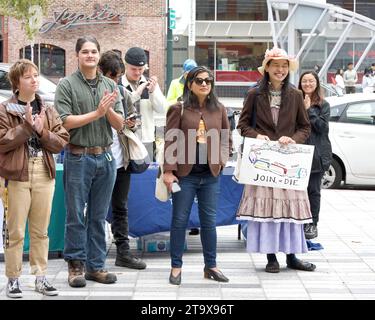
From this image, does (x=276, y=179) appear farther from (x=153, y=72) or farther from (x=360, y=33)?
(x=153, y=72)

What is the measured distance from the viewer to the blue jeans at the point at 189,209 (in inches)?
272

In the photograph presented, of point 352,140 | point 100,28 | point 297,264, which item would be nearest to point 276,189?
point 297,264

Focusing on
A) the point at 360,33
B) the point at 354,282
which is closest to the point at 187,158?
the point at 354,282

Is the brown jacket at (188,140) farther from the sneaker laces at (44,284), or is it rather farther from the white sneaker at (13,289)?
the white sneaker at (13,289)

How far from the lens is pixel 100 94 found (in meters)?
6.76

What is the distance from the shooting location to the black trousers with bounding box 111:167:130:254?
24.8ft

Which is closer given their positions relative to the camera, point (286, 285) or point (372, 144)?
point (286, 285)

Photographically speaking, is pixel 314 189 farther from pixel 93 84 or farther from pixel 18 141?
pixel 18 141

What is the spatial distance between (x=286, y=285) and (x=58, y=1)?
31738mm

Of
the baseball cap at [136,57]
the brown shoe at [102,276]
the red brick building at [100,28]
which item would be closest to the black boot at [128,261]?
the brown shoe at [102,276]

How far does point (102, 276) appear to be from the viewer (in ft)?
22.8

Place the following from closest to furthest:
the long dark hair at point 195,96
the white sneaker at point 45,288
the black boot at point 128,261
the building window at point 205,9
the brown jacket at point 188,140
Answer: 1. the white sneaker at point 45,288
2. the brown jacket at point 188,140
3. the long dark hair at point 195,96
4. the black boot at point 128,261
5. the building window at point 205,9

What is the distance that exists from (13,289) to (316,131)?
3.54 metres

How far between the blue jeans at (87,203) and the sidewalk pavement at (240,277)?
265 mm
